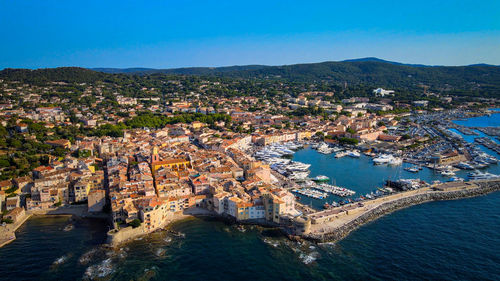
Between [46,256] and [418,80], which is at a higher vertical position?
[418,80]

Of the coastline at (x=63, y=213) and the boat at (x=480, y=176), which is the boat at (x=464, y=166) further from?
the coastline at (x=63, y=213)

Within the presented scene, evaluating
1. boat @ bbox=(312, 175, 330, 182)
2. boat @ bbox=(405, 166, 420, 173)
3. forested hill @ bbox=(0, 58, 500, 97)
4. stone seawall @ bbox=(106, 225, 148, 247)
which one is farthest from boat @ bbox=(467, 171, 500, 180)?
forested hill @ bbox=(0, 58, 500, 97)

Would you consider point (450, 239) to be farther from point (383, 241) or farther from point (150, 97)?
point (150, 97)

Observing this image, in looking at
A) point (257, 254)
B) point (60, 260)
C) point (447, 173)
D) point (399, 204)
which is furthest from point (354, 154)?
point (60, 260)

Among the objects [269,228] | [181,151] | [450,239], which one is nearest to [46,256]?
[269,228]

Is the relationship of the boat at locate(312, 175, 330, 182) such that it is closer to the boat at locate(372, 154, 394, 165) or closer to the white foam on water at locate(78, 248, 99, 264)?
the boat at locate(372, 154, 394, 165)

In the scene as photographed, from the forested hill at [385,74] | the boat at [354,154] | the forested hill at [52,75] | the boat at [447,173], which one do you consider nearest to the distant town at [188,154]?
the boat at [354,154]

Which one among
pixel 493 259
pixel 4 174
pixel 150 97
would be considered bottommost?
pixel 493 259
